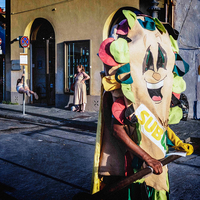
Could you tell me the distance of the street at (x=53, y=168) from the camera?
3311 mm

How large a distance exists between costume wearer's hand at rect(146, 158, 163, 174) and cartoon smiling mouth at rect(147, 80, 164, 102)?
400 millimetres

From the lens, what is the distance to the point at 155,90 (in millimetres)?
1729

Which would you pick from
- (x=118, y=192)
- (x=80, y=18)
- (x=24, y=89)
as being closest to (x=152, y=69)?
(x=118, y=192)

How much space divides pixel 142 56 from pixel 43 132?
5.86 metres

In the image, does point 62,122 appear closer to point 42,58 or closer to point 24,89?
point 24,89

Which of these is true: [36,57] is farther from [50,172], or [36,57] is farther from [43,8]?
[50,172]

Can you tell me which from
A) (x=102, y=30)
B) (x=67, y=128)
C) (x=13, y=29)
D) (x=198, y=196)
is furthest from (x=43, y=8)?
(x=198, y=196)

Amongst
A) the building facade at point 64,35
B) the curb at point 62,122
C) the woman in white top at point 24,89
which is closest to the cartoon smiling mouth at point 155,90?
the curb at point 62,122

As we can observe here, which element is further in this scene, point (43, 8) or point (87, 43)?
point (43, 8)

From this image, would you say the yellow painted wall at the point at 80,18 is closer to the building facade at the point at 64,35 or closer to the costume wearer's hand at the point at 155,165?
the building facade at the point at 64,35

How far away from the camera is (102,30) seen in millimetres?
10867

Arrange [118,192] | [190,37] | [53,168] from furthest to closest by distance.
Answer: [190,37] < [53,168] < [118,192]

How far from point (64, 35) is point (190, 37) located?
5.70m

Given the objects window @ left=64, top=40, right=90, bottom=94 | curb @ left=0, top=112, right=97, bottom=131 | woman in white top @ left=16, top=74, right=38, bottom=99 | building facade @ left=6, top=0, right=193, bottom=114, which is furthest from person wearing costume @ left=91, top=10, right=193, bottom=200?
window @ left=64, top=40, right=90, bottom=94
